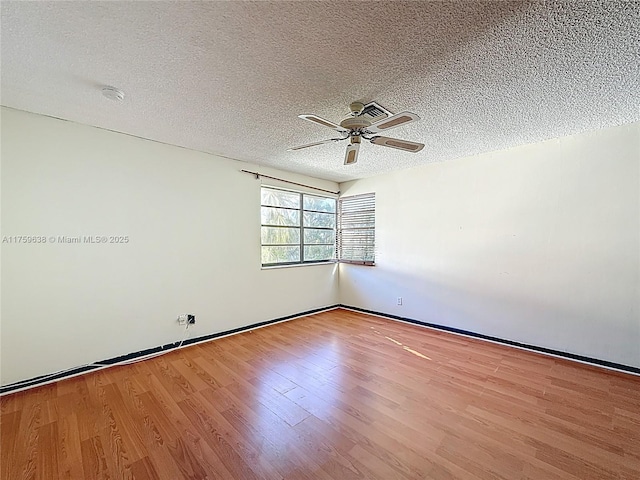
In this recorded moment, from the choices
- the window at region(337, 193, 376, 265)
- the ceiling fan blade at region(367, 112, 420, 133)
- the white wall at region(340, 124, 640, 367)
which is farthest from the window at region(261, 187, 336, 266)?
the ceiling fan blade at region(367, 112, 420, 133)

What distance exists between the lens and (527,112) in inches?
90.6

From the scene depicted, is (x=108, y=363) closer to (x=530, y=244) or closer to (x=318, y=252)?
(x=318, y=252)

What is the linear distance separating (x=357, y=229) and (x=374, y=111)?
2.83 meters

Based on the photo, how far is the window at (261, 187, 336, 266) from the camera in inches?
163

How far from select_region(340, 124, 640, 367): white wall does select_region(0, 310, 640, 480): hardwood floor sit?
471 millimetres

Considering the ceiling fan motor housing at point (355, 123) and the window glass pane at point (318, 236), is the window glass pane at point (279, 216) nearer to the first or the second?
the window glass pane at point (318, 236)

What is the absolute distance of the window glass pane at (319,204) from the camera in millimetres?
4722

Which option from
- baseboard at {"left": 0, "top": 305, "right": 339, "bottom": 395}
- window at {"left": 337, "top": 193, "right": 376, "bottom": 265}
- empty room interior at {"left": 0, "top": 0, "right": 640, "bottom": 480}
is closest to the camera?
empty room interior at {"left": 0, "top": 0, "right": 640, "bottom": 480}

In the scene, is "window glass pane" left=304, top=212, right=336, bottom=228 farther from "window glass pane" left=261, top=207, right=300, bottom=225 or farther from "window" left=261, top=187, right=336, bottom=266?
"window glass pane" left=261, top=207, right=300, bottom=225

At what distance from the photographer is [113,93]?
77.4 inches

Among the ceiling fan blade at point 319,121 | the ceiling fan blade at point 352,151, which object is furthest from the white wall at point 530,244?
the ceiling fan blade at point 319,121

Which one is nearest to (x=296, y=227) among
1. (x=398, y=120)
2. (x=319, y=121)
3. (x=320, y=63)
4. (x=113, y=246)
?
(x=113, y=246)

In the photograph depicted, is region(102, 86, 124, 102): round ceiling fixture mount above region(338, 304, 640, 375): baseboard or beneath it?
above

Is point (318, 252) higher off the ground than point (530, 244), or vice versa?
point (530, 244)
